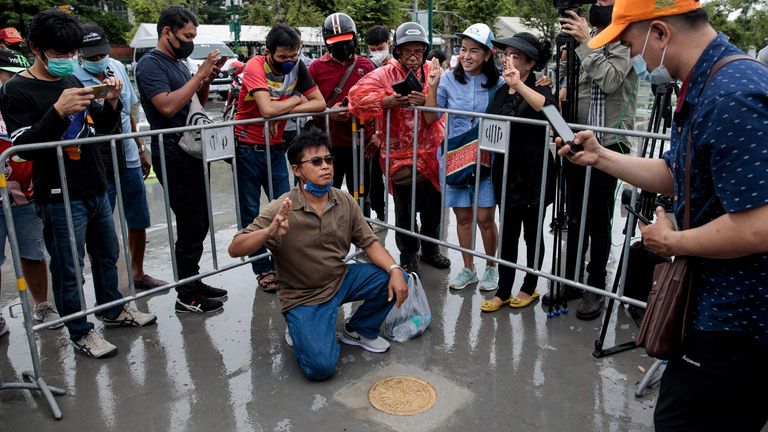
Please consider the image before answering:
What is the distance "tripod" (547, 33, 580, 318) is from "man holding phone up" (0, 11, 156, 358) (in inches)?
112

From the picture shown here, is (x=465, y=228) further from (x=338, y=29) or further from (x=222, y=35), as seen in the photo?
(x=222, y=35)

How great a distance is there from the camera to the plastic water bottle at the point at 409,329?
3916mm

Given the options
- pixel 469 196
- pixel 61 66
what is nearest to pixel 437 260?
pixel 469 196

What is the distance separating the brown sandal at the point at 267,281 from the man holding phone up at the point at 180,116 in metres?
0.42

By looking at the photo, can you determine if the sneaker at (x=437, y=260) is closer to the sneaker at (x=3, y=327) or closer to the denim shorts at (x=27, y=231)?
the denim shorts at (x=27, y=231)

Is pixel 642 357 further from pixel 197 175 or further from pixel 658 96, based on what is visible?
pixel 197 175

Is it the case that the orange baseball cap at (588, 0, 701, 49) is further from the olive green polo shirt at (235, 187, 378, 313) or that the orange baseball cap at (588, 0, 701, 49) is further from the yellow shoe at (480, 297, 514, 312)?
the yellow shoe at (480, 297, 514, 312)

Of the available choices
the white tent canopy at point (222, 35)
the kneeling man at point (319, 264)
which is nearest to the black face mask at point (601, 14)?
the kneeling man at point (319, 264)

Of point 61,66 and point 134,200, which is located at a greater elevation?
point 61,66

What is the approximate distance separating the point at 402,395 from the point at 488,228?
1.75 m

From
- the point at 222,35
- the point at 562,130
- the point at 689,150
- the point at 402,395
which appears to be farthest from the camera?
the point at 222,35

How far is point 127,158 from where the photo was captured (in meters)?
4.54

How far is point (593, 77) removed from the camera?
3936 mm

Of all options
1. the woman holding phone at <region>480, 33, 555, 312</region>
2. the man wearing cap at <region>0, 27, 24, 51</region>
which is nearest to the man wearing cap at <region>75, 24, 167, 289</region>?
the man wearing cap at <region>0, 27, 24, 51</region>
